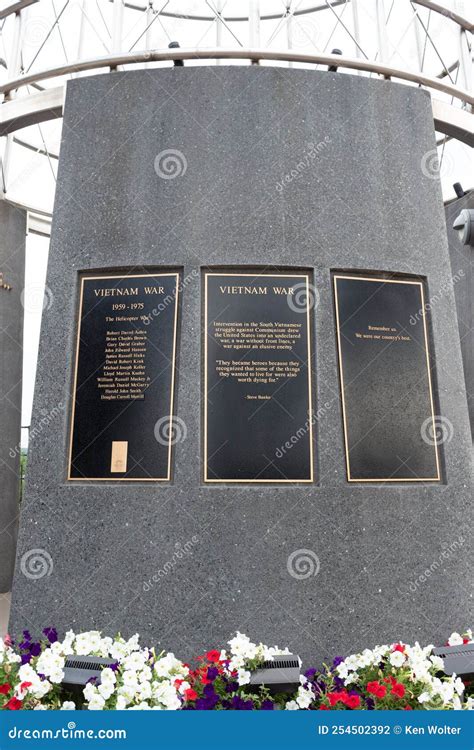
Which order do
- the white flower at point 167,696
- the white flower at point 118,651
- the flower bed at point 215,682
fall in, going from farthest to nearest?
the white flower at point 118,651
the flower bed at point 215,682
the white flower at point 167,696

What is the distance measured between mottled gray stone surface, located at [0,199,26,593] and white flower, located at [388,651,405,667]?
7.13m

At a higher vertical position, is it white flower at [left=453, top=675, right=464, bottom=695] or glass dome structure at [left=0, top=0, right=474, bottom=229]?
glass dome structure at [left=0, top=0, right=474, bottom=229]

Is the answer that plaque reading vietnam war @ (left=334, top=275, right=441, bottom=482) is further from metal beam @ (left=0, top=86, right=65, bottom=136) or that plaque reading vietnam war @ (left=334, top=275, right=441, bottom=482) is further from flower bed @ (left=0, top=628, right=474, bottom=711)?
metal beam @ (left=0, top=86, right=65, bottom=136)

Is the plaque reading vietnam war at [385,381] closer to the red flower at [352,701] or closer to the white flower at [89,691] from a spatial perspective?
the red flower at [352,701]

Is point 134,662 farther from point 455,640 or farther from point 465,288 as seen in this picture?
point 465,288

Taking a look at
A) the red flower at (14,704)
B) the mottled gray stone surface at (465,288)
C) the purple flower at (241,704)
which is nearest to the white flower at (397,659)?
the purple flower at (241,704)

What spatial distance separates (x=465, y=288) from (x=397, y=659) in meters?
6.88

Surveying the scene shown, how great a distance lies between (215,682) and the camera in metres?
4.11

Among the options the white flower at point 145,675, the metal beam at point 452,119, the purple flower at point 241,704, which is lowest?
the purple flower at point 241,704

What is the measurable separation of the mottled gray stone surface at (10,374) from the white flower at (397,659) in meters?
7.13

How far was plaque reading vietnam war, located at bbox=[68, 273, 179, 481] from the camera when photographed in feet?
17.4

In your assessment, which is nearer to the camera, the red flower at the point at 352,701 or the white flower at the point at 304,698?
the red flower at the point at 352,701

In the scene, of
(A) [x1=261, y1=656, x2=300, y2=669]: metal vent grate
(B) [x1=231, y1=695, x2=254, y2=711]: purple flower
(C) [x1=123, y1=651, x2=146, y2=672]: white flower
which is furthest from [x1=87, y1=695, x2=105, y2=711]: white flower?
(A) [x1=261, y1=656, x2=300, y2=669]: metal vent grate

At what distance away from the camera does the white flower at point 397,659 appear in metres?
4.25
